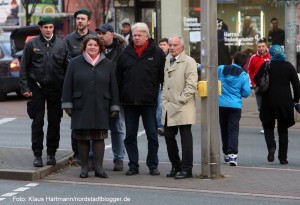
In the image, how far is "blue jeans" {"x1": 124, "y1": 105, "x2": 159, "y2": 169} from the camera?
1120cm

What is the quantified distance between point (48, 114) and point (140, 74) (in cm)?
145

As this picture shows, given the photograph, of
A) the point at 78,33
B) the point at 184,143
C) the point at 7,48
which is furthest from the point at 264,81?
the point at 7,48

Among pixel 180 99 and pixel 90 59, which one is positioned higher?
pixel 90 59

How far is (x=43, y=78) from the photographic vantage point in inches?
448

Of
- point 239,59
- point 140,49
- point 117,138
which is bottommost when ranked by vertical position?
point 117,138

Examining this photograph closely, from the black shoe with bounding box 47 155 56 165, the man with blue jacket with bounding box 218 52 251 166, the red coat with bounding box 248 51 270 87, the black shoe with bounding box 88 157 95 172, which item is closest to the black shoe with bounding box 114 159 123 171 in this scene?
the black shoe with bounding box 88 157 95 172

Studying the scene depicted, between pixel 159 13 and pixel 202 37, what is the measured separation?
15.6m

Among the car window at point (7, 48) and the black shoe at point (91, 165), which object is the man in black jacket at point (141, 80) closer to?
the black shoe at point (91, 165)

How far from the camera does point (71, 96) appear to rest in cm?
1095

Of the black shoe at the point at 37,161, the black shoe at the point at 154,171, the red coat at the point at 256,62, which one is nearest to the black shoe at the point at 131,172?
the black shoe at the point at 154,171

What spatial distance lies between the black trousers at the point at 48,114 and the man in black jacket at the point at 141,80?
95 centimetres

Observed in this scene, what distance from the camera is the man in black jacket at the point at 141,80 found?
36.2 feet

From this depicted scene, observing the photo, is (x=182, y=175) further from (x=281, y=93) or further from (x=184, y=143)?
(x=281, y=93)

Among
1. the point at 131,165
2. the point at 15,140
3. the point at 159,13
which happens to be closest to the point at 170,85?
the point at 131,165
